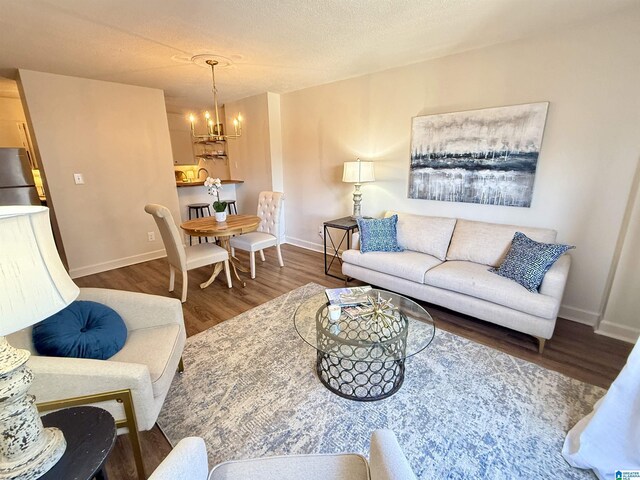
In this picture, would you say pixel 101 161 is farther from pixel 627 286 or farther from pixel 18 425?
pixel 627 286

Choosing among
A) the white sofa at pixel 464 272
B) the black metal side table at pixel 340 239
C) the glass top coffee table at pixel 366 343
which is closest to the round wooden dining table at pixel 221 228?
the black metal side table at pixel 340 239

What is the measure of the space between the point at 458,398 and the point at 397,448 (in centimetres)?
111

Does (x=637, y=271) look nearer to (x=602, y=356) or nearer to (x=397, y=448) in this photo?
(x=602, y=356)

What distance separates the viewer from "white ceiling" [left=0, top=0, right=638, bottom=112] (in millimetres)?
1950

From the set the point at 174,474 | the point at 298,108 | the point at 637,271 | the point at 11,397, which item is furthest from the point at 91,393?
the point at 298,108

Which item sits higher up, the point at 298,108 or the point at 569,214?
the point at 298,108

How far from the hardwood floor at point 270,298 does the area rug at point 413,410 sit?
127mm

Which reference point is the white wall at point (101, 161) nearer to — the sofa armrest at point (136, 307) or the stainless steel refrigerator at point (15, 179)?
the stainless steel refrigerator at point (15, 179)

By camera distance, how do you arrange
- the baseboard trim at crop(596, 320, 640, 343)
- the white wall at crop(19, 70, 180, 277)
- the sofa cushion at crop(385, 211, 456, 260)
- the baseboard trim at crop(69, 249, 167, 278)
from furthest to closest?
1. the baseboard trim at crop(69, 249, 167, 278)
2. the white wall at crop(19, 70, 180, 277)
3. the sofa cushion at crop(385, 211, 456, 260)
4. the baseboard trim at crop(596, 320, 640, 343)

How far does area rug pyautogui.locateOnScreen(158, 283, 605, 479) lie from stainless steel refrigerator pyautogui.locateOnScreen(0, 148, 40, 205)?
2.74m

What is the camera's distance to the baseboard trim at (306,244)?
4.60 metres

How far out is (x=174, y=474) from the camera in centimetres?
Answer: 75

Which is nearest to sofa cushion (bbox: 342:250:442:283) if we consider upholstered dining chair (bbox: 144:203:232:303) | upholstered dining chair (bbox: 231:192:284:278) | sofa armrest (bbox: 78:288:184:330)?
upholstered dining chair (bbox: 231:192:284:278)

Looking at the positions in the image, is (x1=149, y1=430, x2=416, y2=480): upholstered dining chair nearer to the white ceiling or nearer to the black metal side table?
the white ceiling
